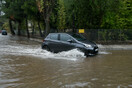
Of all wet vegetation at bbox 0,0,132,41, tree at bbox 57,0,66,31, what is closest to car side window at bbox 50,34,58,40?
wet vegetation at bbox 0,0,132,41

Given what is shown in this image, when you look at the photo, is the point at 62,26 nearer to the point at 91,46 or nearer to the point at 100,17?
the point at 100,17

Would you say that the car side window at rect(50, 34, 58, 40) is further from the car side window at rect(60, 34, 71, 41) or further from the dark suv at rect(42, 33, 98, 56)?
the car side window at rect(60, 34, 71, 41)

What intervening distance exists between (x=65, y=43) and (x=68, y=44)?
0.91 feet

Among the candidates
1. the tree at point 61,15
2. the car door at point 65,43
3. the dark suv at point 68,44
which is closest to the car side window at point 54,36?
the dark suv at point 68,44

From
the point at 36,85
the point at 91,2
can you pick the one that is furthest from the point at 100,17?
the point at 36,85

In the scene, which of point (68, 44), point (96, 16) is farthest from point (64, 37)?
point (96, 16)

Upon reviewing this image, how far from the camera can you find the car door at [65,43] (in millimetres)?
10930

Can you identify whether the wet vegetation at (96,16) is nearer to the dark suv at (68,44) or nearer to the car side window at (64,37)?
the dark suv at (68,44)

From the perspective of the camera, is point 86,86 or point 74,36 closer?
point 86,86

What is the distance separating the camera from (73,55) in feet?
34.9

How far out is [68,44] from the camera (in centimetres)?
1101

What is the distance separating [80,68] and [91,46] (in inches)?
122

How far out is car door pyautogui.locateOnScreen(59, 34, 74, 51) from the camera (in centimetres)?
1093

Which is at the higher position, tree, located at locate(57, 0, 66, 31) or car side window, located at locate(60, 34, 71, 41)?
tree, located at locate(57, 0, 66, 31)
